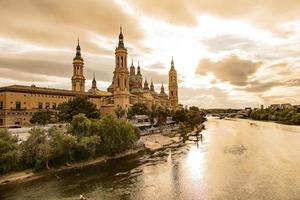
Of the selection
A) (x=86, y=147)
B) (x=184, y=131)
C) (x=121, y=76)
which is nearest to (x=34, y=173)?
(x=86, y=147)

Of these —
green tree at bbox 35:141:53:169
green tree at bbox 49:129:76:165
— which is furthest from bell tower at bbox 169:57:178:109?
green tree at bbox 35:141:53:169

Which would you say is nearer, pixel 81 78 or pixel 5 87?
pixel 5 87

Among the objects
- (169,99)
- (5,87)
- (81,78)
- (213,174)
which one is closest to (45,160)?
(213,174)

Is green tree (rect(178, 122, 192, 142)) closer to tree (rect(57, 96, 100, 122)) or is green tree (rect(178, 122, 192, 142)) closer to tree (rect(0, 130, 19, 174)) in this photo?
tree (rect(57, 96, 100, 122))

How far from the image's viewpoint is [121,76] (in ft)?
306

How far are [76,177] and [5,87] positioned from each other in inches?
1797

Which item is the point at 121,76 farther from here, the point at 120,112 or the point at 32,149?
the point at 32,149

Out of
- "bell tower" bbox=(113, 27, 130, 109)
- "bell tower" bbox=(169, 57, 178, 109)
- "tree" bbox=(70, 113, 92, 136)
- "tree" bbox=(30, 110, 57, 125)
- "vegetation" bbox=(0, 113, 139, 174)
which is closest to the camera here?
"vegetation" bbox=(0, 113, 139, 174)

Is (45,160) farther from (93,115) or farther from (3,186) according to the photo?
(93,115)

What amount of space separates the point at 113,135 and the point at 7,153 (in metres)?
17.5

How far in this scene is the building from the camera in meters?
70.6

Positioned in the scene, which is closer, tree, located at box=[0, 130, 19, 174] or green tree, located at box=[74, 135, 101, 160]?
tree, located at box=[0, 130, 19, 174]

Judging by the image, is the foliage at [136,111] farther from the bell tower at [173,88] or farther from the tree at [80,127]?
the bell tower at [173,88]

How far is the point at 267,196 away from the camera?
29.4 m
